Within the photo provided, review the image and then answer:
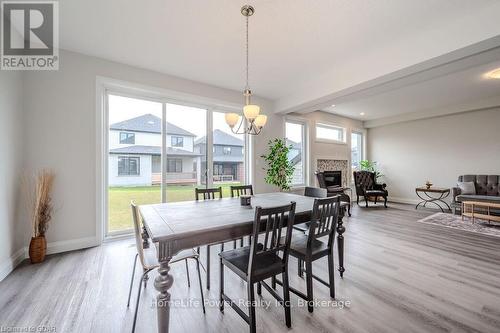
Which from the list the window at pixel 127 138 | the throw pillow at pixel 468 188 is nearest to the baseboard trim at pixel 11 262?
the window at pixel 127 138

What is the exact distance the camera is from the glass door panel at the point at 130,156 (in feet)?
11.3

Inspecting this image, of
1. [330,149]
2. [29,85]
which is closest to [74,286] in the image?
[29,85]

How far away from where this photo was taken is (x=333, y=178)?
632 cm

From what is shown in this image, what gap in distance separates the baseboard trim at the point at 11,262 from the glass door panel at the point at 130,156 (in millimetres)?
954

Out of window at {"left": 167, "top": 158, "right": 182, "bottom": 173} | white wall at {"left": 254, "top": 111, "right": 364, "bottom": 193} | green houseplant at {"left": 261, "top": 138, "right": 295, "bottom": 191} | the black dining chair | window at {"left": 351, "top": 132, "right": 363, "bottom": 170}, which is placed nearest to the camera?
the black dining chair

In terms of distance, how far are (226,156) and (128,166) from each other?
73.9 inches

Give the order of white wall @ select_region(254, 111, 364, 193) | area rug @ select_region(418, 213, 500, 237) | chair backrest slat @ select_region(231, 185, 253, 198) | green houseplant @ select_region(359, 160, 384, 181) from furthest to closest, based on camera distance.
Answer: green houseplant @ select_region(359, 160, 384, 181) → white wall @ select_region(254, 111, 364, 193) → area rug @ select_region(418, 213, 500, 237) → chair backrest slat @ select_region(231, 185, 253, 198)

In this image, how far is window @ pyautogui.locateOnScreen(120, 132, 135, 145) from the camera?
352 centimetres

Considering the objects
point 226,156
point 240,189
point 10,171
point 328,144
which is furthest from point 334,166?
point 10,171

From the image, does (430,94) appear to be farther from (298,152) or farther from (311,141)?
(298,152)

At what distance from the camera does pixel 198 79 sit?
12.8 ft

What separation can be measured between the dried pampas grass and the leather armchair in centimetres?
669

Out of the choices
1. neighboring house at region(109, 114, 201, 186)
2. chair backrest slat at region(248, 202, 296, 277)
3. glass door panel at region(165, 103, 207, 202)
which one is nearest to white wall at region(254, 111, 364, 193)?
glass door panel at region(165, 103, 207, 202)

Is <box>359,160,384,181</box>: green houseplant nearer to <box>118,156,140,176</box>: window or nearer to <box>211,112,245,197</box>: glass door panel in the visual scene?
<box>211,112,245,197</box>: glass door panel
